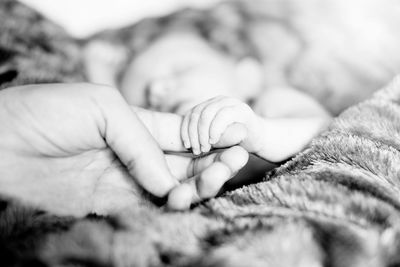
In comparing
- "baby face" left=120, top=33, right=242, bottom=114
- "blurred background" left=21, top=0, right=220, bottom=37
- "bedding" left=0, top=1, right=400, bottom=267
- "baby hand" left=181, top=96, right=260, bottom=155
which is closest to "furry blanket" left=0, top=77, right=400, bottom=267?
"bedding" left=0, top=1, right=400, bottom=267

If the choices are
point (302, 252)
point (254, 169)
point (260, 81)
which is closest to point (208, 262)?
point (302, 252)

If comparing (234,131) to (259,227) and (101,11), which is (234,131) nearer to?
(259,227)

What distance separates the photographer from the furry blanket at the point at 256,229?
38 cm

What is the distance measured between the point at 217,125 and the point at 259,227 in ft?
0.66

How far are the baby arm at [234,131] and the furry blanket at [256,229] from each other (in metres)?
0.10

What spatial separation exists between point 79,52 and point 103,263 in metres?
0.84

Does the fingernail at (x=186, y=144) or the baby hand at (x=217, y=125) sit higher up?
the baby hand at (x=217, y=125)

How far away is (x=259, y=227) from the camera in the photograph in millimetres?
411

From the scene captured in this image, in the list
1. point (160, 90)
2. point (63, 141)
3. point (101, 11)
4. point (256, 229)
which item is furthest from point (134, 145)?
point (101, 11)

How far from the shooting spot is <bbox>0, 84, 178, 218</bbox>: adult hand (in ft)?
1.67

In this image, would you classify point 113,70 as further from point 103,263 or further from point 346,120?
point 103,263

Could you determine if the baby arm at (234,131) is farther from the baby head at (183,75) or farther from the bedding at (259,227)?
the baby head at (183,75)

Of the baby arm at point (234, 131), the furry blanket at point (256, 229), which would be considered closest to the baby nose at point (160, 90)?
the baby arm at point (234, 131)

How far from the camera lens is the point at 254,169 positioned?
0.77 metres
